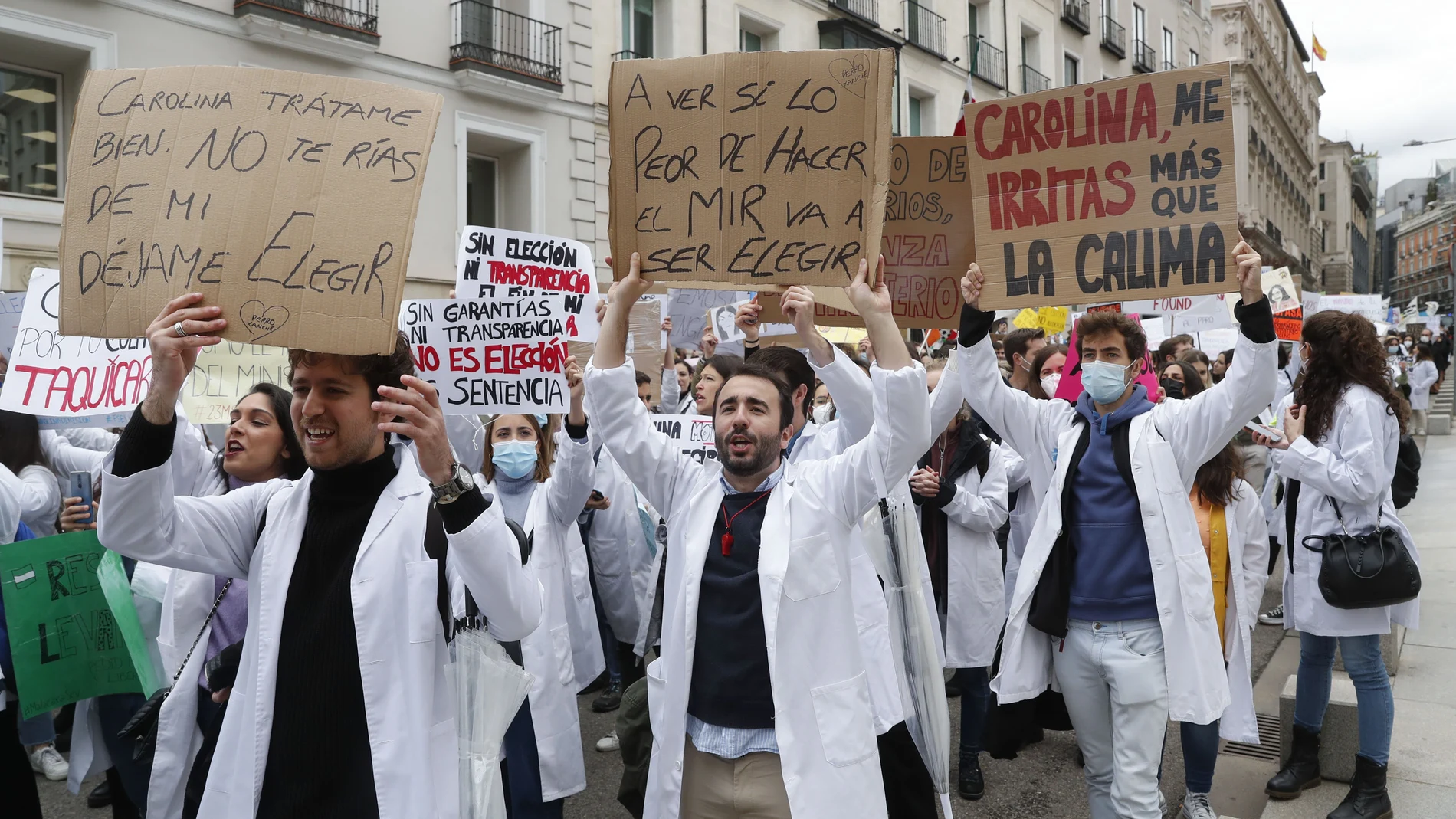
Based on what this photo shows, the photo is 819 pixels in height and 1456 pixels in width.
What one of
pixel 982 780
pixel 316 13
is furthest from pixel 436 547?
pixel 316 13

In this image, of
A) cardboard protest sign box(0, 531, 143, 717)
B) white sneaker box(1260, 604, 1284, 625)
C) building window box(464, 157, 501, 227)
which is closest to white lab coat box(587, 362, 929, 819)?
cardboard protest sign box(0, 531, 143, 717)

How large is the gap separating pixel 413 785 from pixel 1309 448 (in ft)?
12.1

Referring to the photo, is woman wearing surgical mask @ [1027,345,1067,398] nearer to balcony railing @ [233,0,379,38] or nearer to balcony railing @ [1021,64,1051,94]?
balcony railing @ [233,0,379,38]

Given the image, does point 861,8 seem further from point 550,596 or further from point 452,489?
point 452,489

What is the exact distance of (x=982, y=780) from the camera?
16.1 feet

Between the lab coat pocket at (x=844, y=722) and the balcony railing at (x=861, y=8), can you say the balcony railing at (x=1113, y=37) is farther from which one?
the lab coat pocket at (x=844, y=722)

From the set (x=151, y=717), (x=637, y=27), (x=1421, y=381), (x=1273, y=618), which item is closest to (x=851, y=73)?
(x=151, y=717)

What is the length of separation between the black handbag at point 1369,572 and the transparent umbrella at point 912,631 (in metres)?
1.81

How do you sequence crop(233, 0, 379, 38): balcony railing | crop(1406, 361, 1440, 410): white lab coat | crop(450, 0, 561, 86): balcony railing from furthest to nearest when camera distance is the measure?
crop(1406, 361, 1440, 410): white lab coat, crop(450, 0, 561, 86): balcony railing, crop(233, 0, 379, 38): balcony railing

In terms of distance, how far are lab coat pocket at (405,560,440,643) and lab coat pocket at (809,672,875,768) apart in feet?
3.28

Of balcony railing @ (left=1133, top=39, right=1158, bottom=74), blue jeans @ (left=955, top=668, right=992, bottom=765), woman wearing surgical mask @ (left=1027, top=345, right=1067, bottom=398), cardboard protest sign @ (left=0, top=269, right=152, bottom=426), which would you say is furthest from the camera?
balcony railing @ (left=1133, top=39, right=1158, bottom=74)

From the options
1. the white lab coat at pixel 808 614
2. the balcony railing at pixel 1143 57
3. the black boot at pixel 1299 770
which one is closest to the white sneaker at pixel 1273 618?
the black boot at pixel 1299 770

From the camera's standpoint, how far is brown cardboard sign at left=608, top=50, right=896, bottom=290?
3031 millimetres

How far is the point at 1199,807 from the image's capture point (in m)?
4.25
